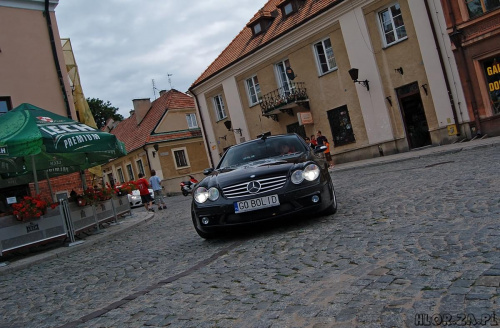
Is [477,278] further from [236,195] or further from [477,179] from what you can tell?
[477,179]

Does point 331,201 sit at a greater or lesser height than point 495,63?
lesser

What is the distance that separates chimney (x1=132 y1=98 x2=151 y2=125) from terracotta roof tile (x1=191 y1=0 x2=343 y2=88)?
13884mm

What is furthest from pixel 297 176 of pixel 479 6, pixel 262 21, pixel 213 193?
pixel 262 21

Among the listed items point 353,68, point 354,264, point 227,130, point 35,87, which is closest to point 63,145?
point 354,264

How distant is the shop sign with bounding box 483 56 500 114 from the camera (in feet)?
52.0

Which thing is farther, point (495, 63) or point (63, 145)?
point (495, 63)

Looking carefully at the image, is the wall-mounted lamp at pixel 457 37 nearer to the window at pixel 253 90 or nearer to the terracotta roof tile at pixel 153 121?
the window at pixel 253 90

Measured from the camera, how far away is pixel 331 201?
21.0ft

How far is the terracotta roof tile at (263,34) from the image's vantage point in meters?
22.3

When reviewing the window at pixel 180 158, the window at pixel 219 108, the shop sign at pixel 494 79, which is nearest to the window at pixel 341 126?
the shop sign at pixel 494 79

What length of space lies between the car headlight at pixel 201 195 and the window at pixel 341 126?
16.4 meters

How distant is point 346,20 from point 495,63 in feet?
22.8

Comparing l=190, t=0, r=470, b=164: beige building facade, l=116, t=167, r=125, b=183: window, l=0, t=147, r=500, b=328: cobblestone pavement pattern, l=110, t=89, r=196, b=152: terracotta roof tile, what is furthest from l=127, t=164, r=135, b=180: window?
l=0, t=147, r=500, b=328: cobblestone pavement pattern

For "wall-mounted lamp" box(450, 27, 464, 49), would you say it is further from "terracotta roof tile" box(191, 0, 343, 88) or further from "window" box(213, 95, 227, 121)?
"window" box(213, 95, 227, 121)
